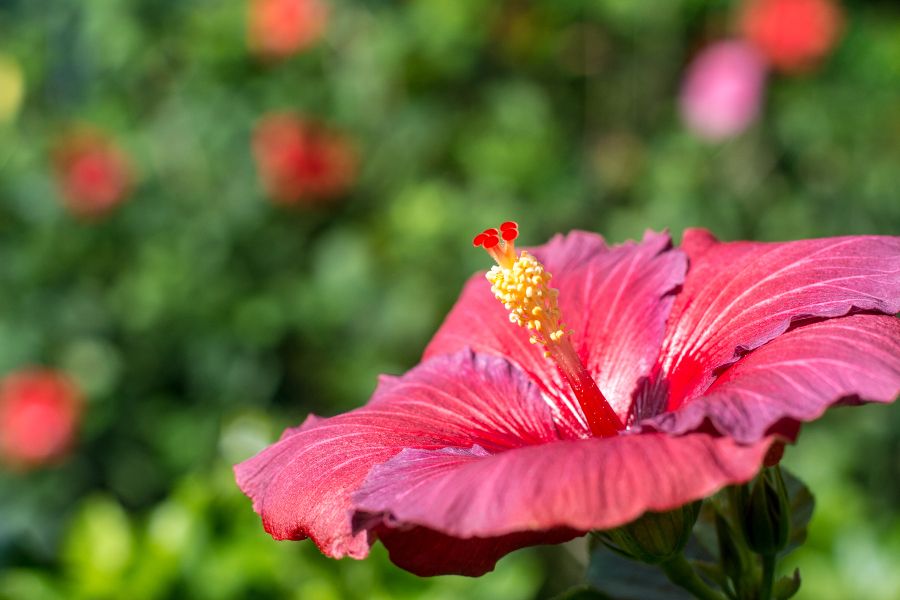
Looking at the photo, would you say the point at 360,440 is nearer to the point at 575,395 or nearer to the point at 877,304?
the point at 575,395

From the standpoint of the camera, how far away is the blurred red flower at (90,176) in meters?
2.65

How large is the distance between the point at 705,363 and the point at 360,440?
272 mm

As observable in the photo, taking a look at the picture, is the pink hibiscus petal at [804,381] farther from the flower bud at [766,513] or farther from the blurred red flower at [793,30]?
the blurred red flower at [793,30]

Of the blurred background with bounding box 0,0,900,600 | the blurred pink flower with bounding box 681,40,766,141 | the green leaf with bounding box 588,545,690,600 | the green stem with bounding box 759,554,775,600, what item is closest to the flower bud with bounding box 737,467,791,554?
the green stem with bounding box 759,554,775,600

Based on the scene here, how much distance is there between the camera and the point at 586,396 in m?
0.81

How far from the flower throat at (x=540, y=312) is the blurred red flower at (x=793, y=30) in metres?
2.14

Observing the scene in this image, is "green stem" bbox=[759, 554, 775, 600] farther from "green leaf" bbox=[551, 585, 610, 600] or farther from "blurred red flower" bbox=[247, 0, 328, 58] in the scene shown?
"blurred red flower" bbox=[247, 0, 328, 58]

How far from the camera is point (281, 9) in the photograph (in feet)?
8.89

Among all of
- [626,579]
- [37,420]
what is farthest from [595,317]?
[37,420]

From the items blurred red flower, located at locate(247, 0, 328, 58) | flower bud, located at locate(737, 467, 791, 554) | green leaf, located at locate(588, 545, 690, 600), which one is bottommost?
green leaf, located at locate(588, 545, 690, 600)

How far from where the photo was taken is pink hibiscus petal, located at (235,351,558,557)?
0.70 m

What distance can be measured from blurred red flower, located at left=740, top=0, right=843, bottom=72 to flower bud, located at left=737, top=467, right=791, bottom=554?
220 centimetres

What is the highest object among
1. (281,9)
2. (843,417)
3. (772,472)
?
(281,9)

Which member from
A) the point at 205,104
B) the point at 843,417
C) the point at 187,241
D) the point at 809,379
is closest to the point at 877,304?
the point at 809,379
